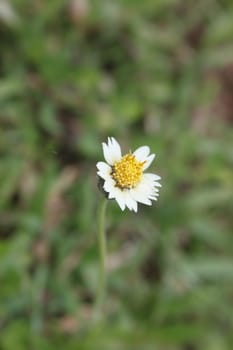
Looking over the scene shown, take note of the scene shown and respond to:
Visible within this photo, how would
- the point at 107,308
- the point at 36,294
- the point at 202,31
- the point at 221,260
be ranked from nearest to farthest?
the point at 36,294
the point at 107,308
the point at 221,260
the point at 202,31

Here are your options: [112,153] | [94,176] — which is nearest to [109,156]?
[112,153]

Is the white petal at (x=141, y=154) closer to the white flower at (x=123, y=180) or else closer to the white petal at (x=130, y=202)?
the white flower at (x=123, y=180)

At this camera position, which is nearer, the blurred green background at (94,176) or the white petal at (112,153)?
the white petal at (112,153)

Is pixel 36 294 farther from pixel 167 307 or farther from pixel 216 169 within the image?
pixel 216 169

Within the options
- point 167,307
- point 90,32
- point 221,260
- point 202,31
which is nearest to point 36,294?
point 167,307

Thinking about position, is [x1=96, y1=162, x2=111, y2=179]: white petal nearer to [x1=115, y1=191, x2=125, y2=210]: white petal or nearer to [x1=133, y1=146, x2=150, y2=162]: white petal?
[x1=115, y1=191, x2=125, y2=210]: white petal

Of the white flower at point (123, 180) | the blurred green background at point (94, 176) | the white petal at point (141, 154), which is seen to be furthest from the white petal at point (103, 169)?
the blurred green background at point (94, 176)
